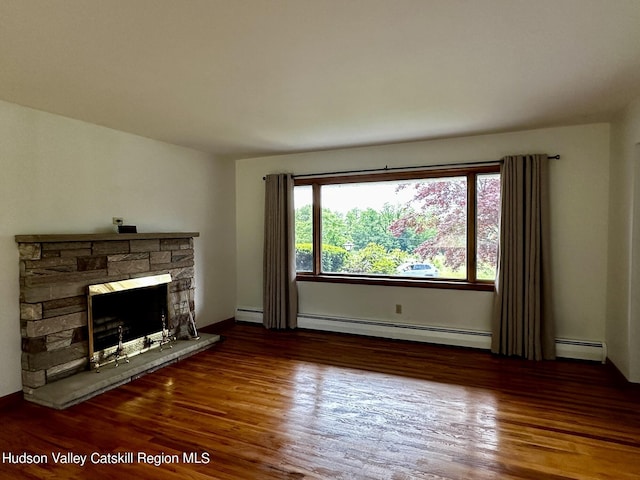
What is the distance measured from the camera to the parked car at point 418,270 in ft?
15.2

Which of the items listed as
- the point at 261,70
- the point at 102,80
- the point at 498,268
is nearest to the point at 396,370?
the point at 498,268

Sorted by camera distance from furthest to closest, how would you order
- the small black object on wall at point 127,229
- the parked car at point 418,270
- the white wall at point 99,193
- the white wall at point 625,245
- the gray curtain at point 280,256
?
the gray curtain at point 280,256 → the parked car at point 418,270 → the small black object on wall at point 127,229 → the white wall at point 625,245 → the white wall at point 99,193

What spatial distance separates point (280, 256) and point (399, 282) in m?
1.64

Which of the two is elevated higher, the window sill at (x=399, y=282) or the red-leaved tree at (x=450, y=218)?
the red-leaved tree at (x=450, y=218)

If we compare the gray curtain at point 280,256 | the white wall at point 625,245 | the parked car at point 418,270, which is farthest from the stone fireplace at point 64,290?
the white wall at point 625,245

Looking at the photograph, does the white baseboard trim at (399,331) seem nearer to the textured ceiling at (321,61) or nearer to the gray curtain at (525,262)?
the gray curtain at (525,262)

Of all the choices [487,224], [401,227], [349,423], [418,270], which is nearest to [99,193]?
[349,423]

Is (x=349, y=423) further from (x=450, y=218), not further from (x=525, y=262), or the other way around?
(x=450, y=218)

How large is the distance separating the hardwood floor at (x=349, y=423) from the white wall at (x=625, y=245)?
32 centimetres

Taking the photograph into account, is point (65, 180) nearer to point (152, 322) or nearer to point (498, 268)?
point (152, 322)

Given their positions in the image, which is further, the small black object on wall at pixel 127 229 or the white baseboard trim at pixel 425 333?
the white baseboard trim at pixel 425 333

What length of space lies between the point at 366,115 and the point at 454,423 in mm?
2624

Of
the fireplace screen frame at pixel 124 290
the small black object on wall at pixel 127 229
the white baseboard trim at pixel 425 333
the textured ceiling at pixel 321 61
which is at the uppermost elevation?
Result: the textured ceiling at pixel 321 61

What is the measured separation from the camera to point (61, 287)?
3.24 m
